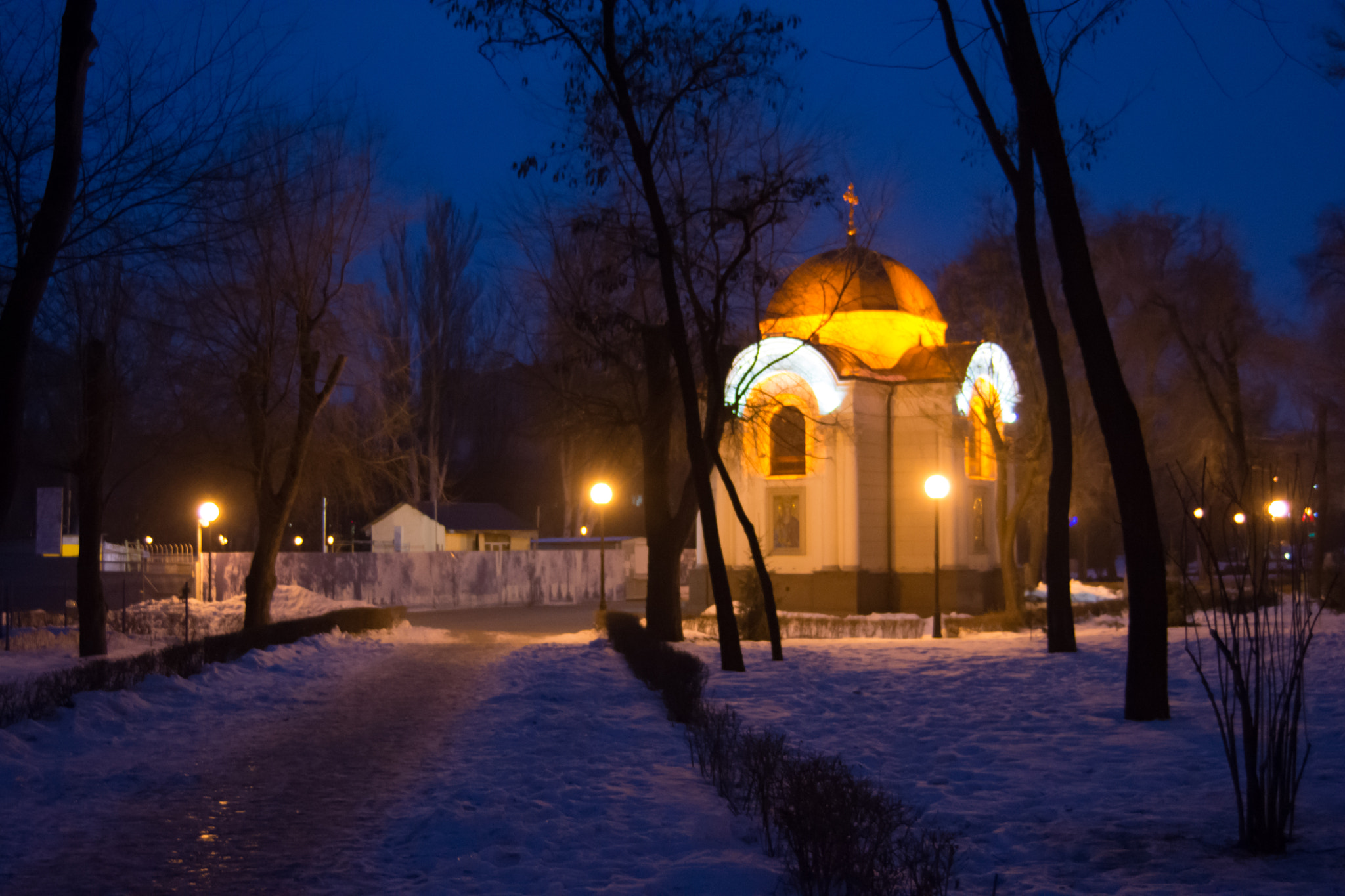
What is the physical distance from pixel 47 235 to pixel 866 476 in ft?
85.0

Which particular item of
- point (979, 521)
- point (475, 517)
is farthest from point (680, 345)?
point (475, 517)

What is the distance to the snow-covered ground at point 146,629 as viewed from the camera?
18859 mm

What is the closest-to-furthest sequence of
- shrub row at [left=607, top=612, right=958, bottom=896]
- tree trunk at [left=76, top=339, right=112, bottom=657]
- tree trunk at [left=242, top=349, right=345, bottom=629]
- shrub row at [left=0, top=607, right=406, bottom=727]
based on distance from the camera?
1. shrub row at [left=607, top=612, right=958, bottom=896]
2. shrub row at [left=0, top=607, right=406, bottom=727]
3. tree trunk at [left=76, top=339, right=112, bottom=657]
4. tree trunk at [left=242, top=349, right=345, bottom=629]

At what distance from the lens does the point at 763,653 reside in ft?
58.7

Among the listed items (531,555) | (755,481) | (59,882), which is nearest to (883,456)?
(755,481)

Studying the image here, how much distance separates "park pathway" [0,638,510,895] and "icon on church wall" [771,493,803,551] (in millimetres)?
21329

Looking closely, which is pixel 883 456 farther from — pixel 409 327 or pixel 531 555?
pixel 409 327

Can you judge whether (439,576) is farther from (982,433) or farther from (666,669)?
(666,669)

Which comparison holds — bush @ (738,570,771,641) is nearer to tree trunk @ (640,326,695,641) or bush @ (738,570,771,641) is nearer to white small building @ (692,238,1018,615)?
tree trunk @ (640,326,695,641)

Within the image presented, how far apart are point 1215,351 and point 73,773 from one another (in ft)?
108

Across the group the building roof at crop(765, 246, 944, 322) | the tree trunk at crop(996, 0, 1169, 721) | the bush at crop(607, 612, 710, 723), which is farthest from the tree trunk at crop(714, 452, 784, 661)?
the building roof at crop(765, 246, 944, 322)

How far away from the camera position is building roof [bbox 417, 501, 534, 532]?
58.9m

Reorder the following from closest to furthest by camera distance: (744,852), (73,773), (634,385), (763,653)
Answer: (744,852) < (73,773) < (763,653) < (634,385)

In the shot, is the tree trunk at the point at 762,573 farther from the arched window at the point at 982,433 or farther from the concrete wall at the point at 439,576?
the concrete wall at the point at 439,576
